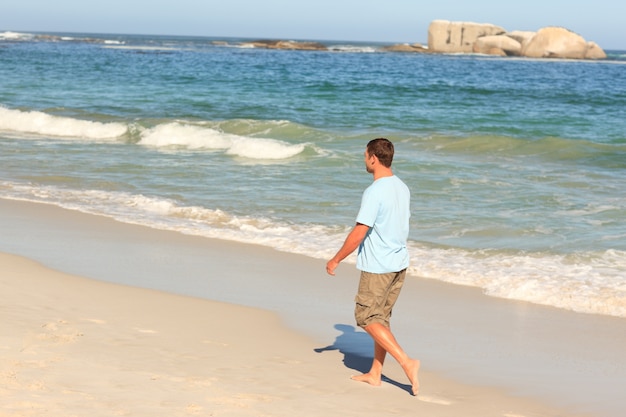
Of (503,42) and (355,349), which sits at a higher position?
(355,349)

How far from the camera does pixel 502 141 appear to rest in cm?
2042

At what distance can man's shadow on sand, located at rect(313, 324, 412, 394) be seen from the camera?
5.92m

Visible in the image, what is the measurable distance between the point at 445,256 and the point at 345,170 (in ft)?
21.5

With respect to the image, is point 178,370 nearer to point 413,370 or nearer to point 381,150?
point 413,370

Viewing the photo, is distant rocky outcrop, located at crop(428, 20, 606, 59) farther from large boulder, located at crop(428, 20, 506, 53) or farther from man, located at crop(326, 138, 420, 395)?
man, located at crop(326, 138, 420, 395)

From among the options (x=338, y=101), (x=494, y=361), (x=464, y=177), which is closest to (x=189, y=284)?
(x=494, y=361)

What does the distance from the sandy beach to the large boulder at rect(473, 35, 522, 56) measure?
9326 centimetres

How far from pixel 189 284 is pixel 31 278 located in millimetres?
1322

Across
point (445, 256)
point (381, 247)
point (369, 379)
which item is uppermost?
point (381, 247)

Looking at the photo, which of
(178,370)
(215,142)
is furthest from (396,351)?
(215,142)

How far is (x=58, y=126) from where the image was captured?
22.5m

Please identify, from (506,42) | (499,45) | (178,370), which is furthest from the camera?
(499,45)

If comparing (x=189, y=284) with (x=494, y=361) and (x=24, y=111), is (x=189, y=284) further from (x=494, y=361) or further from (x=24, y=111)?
(x=24, y=111)

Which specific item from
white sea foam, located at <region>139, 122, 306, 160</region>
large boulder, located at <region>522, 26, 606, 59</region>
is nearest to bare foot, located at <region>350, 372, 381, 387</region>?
white sea foam, located at <region>139, 122, 306, 160</region>
